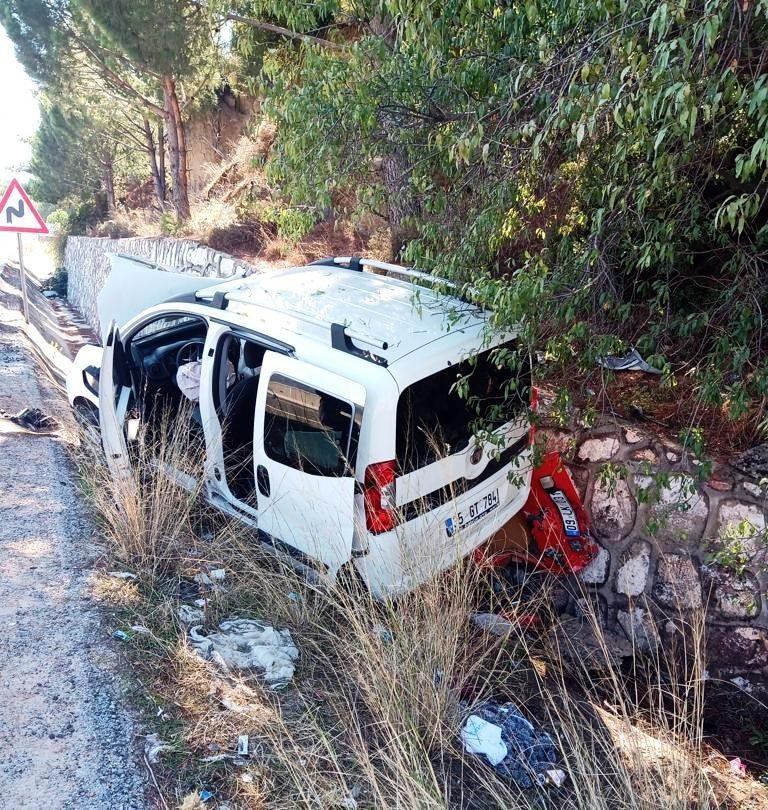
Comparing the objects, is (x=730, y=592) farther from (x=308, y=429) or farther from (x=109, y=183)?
(x=109, y=183)

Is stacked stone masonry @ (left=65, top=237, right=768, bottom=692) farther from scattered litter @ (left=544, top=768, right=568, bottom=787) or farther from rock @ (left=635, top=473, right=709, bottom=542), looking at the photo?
scattered litter @ (left=544, top=768, right=568, bottom=787)

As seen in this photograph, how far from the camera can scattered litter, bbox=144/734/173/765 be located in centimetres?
298

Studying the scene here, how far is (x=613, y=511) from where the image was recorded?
18.4ft

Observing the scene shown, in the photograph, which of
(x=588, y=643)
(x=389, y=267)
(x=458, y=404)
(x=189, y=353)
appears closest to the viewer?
(x=458, y=404)

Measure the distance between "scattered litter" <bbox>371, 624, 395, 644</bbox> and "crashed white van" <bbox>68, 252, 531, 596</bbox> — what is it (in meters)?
0.27

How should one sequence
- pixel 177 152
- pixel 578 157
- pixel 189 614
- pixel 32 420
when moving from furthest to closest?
pixel 177 152 < pixel 32 420 < pixel 578 157 < pixel 189 614

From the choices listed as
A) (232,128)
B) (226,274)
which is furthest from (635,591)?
(232,128)

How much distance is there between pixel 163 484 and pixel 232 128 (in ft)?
63.5

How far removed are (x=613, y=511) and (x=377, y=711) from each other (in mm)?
3122

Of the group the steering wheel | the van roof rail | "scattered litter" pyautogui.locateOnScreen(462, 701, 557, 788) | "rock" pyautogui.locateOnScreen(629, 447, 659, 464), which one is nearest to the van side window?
the van roof rail

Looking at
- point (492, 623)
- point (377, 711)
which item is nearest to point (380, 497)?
point (492, 623)

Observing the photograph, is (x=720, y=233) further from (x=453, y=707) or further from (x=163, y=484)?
(x=163, y=484)

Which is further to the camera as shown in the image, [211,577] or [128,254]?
[128,254]

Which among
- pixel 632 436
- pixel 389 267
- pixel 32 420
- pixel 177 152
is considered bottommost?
pixel 32 420
